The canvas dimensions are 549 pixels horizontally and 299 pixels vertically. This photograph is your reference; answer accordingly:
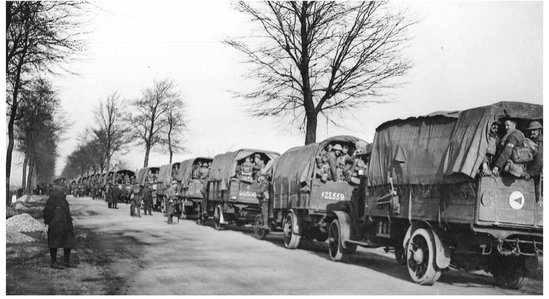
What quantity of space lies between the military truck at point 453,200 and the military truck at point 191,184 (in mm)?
16059

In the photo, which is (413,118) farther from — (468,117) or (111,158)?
(111,158)

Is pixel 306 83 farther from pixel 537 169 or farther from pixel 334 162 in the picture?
pixel 537 169

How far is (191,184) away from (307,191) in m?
13.4

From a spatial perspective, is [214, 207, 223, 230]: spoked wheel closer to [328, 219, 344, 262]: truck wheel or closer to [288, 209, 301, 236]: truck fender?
[288, 209, 301, 236]: truck fender

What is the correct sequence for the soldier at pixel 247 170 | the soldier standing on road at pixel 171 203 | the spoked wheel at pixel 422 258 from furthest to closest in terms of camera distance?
1. the soldier standing on road at pixel 171 203
2. the soldier at pixel 247 170
3. the spoked wheel at pixel 422 258

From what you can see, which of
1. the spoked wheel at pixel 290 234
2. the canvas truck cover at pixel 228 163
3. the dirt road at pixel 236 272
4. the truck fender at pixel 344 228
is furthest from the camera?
the canvas truck cover at pixel 228 163

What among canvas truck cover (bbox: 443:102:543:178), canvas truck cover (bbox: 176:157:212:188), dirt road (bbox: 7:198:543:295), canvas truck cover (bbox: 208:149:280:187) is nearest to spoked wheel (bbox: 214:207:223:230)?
canvas truck cover (bbox: 208:149:280:187)

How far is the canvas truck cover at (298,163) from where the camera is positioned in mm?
14383

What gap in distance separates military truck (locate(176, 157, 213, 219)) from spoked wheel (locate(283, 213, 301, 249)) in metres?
10.6

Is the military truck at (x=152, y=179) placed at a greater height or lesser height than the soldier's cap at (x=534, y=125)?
lesser

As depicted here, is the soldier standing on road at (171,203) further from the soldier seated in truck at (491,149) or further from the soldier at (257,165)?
the soldier seated in truck at (491,149)

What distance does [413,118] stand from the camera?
9.77m

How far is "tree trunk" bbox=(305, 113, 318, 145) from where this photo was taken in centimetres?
2183

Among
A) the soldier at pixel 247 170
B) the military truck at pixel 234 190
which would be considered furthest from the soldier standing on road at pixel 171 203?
the soldier at pixel 247 170
